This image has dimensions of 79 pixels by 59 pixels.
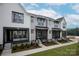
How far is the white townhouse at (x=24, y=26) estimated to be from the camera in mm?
4645

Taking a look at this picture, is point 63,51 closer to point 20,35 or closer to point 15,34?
point 20,35

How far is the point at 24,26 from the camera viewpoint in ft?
16.0

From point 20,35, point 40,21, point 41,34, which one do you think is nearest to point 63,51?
point 41,34

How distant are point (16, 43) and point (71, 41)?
1630 millimetres

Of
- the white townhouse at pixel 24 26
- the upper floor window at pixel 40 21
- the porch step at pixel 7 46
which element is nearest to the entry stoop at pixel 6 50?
the porch step at pixel 7 46

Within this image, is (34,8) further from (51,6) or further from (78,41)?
(78,41)

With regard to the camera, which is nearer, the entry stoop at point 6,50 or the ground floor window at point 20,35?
the entry stoop at point 6,50

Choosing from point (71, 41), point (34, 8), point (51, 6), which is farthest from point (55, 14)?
point (71, 41)

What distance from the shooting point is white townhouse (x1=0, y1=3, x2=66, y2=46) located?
4.64 metres

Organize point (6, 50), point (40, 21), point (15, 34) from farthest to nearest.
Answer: point (40, 21)
point (15, 34)
point (6, 50)

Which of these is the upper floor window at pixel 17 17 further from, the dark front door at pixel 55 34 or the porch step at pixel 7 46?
the dark front door at pixel 55 34

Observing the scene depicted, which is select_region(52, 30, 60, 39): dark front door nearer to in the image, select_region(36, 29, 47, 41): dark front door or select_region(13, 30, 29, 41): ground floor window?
select_region(36, 29, 47, 41): dark front door

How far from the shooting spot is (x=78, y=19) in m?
4.69

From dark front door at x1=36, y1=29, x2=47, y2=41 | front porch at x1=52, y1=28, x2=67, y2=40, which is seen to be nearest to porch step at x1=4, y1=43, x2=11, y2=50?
dark front door at x1=36, y1=29, x2=47, y2=41
